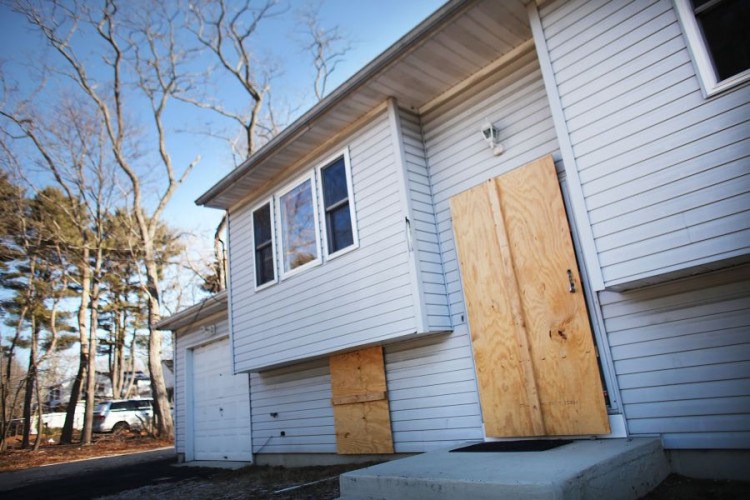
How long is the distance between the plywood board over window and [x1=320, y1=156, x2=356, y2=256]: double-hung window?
1.47 meters

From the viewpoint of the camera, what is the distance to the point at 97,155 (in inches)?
703

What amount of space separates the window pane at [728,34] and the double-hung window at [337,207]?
4.00 meters

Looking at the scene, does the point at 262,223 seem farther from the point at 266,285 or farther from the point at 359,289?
the point at 359,289

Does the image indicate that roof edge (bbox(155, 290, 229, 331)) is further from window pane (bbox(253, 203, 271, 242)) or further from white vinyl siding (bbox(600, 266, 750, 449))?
white vinyl siding (bbox(600, 266, 750, 449))

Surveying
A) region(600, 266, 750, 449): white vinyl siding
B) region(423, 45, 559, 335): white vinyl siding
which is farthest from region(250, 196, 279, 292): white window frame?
region(600, 266, 750, 449): white vinyl siding

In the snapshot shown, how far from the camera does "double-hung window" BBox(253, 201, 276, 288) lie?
7.82 metres

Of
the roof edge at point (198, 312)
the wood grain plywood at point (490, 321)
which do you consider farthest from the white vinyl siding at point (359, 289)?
the roof edge at point (198, 312)

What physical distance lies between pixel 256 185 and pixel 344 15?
9628mm

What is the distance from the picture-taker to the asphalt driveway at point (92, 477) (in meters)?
7.68

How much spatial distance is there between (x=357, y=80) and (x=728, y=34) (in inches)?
136

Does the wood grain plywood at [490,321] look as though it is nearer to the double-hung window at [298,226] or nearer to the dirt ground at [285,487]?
the dirt ground at [285,487]

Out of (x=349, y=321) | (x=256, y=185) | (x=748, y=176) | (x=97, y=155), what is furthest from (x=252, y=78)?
(x=748, y=176)

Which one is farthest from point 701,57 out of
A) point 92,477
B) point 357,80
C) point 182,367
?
point 92,477

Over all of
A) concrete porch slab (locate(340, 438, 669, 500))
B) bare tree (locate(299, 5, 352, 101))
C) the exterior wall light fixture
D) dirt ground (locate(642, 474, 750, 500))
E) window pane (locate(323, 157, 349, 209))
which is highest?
bare tree (locate(299, 5, 352, 101))
